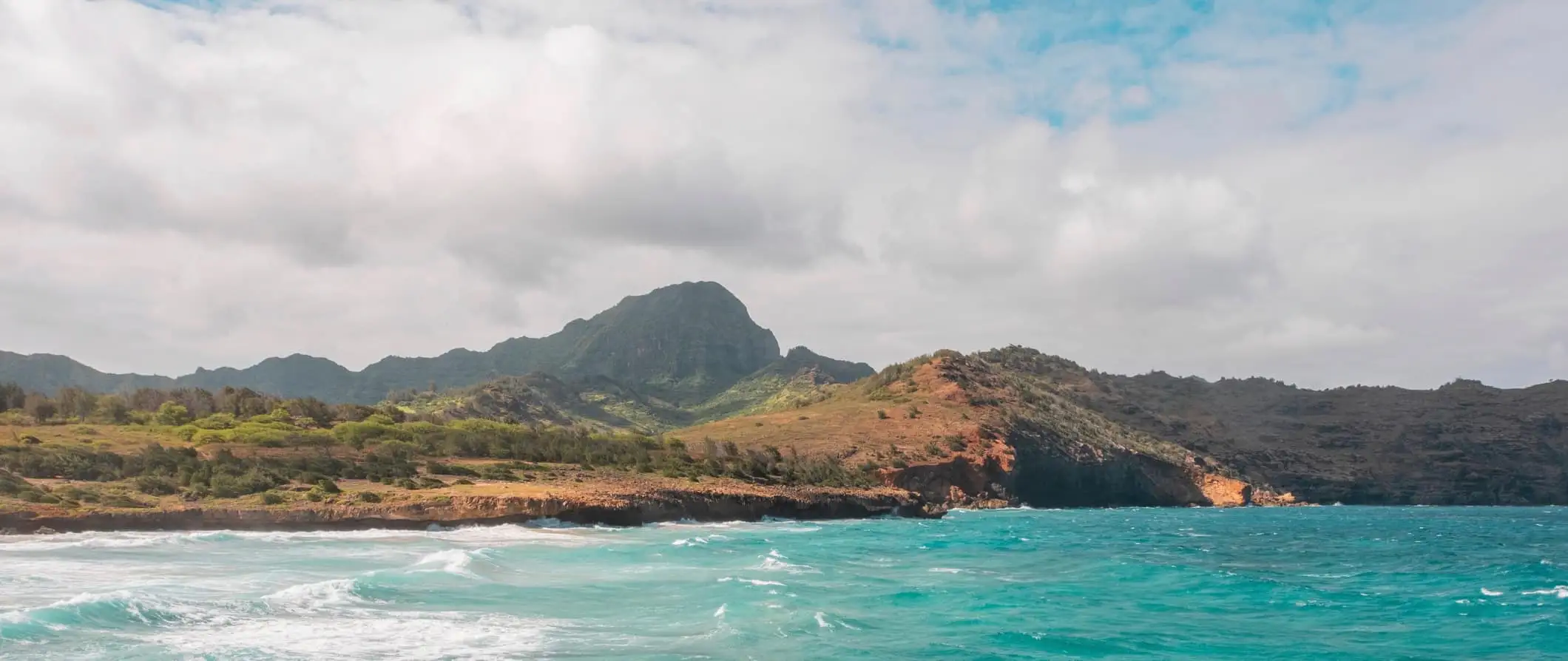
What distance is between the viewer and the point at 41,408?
6188 cm

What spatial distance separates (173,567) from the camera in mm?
26219

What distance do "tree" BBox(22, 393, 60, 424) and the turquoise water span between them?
1375 inches

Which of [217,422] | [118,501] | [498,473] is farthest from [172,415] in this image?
[118,501]

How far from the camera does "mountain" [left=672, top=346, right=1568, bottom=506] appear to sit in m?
98.4

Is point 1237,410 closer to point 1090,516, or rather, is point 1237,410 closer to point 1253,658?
point 1090,516

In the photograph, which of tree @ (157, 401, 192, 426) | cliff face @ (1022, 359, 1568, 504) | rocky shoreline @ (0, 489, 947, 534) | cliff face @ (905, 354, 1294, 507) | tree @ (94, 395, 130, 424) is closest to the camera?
rocky shoreline @ (0, 489, 947, 534)

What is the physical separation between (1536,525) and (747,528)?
64030 mm

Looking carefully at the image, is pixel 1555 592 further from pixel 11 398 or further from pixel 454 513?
pixel 11 398

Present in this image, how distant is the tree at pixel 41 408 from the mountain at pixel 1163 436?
5085 centimetres

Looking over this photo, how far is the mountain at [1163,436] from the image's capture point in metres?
→ 98.4

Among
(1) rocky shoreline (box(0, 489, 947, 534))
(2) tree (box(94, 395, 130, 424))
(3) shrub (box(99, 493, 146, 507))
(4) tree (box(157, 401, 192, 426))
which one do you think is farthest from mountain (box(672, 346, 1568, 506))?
(3) shrub (box(99, 493, 146, 507))

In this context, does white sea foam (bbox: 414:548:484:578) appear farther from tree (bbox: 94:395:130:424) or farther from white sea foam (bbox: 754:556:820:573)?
tree (bbox: 94:395:130:424)

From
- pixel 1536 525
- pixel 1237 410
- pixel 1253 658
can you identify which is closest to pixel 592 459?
pixel 1253 658

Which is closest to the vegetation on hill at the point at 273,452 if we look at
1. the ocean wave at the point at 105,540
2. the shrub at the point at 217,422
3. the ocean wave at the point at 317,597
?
the shrub at the point at 217,422
